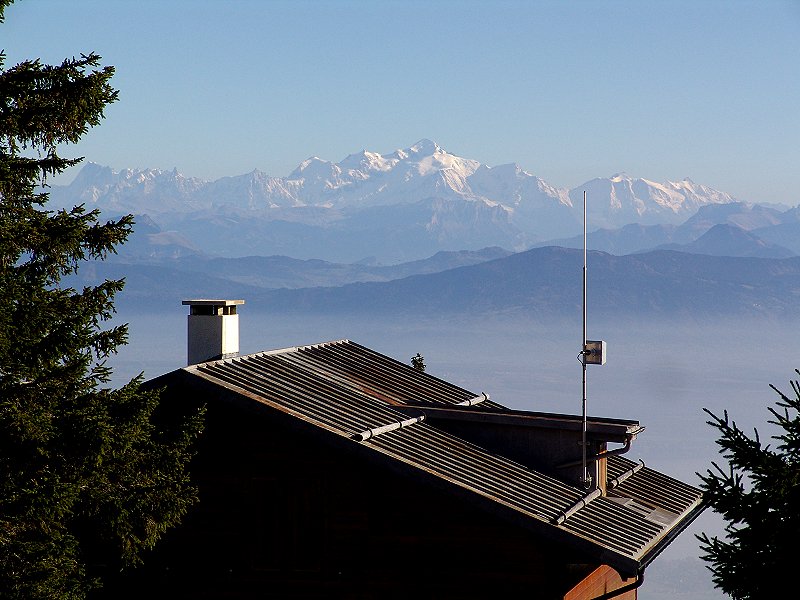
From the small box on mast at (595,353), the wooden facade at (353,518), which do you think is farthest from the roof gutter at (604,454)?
the small box on mast at (595,353)

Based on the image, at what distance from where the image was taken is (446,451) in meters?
19.6

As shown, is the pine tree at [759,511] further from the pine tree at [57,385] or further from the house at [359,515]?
the pine tree at [57,385]

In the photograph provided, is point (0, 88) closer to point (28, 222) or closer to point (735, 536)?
point (28, 222)

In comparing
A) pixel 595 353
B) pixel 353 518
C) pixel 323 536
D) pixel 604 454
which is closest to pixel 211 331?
pixel 323 536

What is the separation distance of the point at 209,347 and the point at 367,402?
3116mm

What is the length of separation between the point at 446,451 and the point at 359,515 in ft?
7.11

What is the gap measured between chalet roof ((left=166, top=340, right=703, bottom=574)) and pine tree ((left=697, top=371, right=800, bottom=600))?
14.6 feet

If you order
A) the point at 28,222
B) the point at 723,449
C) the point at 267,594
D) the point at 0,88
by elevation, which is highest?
the point at 0,88

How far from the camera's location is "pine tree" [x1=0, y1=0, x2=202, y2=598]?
1538 cm

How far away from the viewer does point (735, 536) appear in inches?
491

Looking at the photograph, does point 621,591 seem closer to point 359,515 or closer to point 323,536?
point 359,515

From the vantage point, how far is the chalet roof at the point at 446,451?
17578mm

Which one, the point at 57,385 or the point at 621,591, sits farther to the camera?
the point at 621,591

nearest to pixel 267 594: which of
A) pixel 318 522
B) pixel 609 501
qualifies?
pixel 318 522
